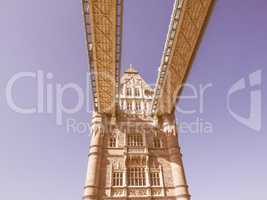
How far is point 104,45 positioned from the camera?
2195 cm

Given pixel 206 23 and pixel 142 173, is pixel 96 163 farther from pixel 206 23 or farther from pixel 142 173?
pixel 206 23

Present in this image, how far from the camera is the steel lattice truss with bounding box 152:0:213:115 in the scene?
1905cm

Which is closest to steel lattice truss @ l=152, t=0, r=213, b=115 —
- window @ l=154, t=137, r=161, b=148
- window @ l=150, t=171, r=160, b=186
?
window @ l=154, t=137, r=161, b=148

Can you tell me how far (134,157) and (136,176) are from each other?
7.60 feet

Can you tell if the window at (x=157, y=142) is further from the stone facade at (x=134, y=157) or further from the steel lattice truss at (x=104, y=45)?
the steel lattice truss at (x=104, y=45)

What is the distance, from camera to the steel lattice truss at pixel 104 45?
18516 millimetres

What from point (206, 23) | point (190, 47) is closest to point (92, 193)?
point (190, 47)

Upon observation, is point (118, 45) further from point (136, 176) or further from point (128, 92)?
point (136, 176)

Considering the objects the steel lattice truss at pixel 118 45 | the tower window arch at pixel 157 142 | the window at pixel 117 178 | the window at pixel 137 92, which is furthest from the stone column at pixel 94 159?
the window at pixel 137 92

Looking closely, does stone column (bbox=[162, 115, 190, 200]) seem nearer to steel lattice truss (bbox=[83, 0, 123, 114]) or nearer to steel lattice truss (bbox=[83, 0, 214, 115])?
steel lattice truss (bbox=[83, 0, 214, 115])

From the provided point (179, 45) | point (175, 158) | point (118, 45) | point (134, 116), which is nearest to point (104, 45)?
point (118, 45)

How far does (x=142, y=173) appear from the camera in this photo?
27047 mm

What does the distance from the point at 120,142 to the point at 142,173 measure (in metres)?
4.94

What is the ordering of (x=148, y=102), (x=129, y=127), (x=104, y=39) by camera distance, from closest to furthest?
(x=104, y=39)
(x=129, y=127)
(x=148, y=102)
